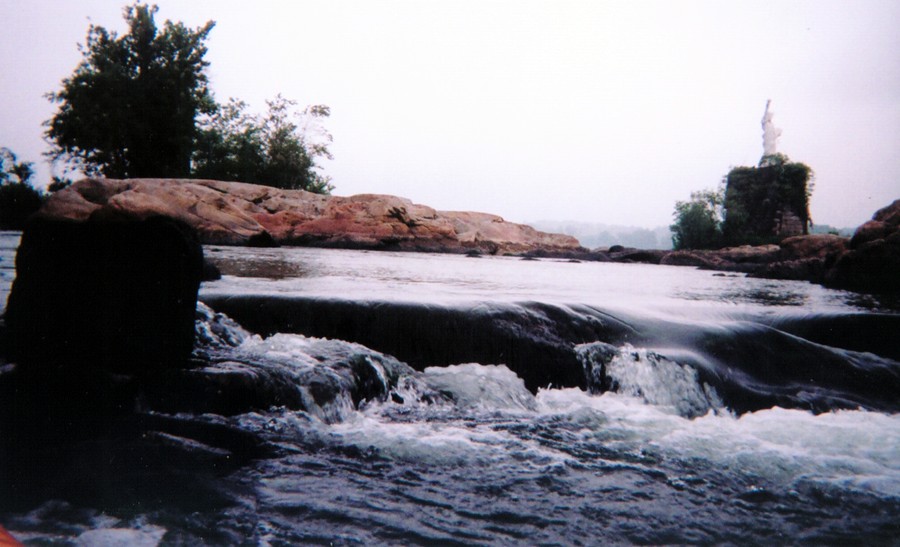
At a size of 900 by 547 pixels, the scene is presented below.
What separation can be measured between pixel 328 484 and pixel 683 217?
41408 millimetres

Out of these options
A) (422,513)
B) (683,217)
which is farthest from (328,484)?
(683,217)

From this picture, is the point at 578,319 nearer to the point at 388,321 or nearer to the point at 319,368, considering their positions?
the point at 388,321

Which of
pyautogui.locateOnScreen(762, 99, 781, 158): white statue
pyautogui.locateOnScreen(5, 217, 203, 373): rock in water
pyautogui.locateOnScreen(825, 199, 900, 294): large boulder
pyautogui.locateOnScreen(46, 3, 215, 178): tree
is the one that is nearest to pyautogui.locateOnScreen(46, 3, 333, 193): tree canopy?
pyautogui.locateOnScreen(46, 3, 215, 178): tree

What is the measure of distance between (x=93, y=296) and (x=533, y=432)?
2.12m

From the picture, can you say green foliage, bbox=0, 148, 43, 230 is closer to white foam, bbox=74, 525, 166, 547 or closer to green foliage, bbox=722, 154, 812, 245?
white foam, bbox=74, 525, 166, 547

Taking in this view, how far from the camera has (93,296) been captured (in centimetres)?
250

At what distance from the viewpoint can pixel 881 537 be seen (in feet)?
5.80

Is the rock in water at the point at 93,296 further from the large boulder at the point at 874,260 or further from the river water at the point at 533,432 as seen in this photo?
the large boulder at the point at 874,260

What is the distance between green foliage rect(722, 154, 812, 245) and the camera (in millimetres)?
34112

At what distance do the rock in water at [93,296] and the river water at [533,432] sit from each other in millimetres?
400

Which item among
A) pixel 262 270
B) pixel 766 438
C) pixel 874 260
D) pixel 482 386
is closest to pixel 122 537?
pixel 482 386

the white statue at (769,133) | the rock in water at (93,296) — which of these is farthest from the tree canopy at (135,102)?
the white statue at (769,133)

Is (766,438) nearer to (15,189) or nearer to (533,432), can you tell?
(533,432)

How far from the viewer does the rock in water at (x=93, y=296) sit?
8.07 ft
